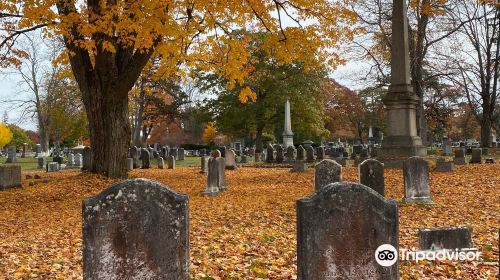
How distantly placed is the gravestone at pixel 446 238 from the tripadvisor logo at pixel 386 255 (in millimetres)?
1795

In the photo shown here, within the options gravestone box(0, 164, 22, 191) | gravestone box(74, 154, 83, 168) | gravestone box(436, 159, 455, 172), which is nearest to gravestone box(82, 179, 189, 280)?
gravestone box(0, 164, 22, 191)

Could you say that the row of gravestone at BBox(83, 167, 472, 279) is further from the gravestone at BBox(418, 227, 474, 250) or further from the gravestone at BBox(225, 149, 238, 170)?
the gravestone at BBox(225, 149, 238, 170)

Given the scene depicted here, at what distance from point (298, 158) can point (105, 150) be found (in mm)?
16165

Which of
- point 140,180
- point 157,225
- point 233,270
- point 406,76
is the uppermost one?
point 406,76

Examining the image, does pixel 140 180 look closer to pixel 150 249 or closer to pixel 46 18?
pixel 150 249

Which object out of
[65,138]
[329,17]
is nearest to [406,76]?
[329,17]

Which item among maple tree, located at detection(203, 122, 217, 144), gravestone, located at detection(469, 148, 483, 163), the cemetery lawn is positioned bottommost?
the cemetery lawn

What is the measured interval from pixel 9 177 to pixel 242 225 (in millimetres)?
10757

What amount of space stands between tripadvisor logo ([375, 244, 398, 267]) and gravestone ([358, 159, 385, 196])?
5.53 m

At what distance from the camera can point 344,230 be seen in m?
3.88

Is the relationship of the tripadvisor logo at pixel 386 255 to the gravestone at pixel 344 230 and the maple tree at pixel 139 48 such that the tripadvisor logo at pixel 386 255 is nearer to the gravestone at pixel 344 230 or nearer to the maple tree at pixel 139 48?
the gravestone at pixel 344 230

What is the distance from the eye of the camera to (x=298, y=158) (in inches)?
1134

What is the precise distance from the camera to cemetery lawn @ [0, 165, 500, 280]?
17.5 ft

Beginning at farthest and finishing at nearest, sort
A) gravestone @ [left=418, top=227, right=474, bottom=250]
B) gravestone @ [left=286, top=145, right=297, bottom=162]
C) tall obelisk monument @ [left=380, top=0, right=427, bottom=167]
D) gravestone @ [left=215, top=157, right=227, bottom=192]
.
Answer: gravestone @ [left=286, top=145, right=297, bottom=162] → tall obelisk monument @ [left=380, top=0, right=427, bottom=167] → gravestone @ [left=215, top=157, right=227, bottom=192] → gravestone @ [left=418, top=227, right=474, bottom=250]
